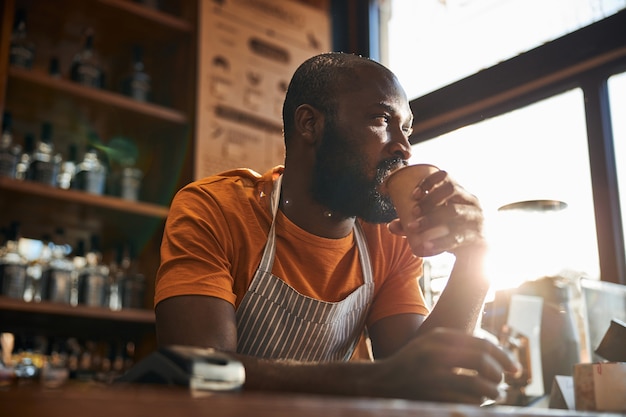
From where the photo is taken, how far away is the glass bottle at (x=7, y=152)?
2.31 metres

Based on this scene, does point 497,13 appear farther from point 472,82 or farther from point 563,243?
point 563,243

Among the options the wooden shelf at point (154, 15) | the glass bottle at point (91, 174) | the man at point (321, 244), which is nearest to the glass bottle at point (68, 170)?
the glass bottle at point (91, 174)

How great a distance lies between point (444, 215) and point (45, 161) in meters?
1.81

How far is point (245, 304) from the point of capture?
1332 mm

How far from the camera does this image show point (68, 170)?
102 inches

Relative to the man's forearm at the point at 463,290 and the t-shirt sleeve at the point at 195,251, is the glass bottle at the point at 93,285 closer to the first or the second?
the t-shirt sleeve at the point at 195,251

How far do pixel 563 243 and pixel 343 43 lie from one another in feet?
5.61

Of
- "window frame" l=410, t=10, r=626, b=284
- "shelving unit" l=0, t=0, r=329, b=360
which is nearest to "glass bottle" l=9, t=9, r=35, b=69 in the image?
"shelving unit" l=0, t=0, r=329, b=360

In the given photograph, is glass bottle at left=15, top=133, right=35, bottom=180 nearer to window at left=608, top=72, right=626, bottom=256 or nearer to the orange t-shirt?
the orange t-shirt

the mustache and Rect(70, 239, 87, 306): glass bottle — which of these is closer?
the mustache

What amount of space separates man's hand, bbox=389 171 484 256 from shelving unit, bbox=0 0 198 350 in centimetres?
160

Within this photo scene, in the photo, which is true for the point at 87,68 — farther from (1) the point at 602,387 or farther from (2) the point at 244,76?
(1) the point at 602,387

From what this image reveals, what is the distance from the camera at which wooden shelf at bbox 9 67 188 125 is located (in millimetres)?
2344

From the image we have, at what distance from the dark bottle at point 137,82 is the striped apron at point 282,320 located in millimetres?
1477
